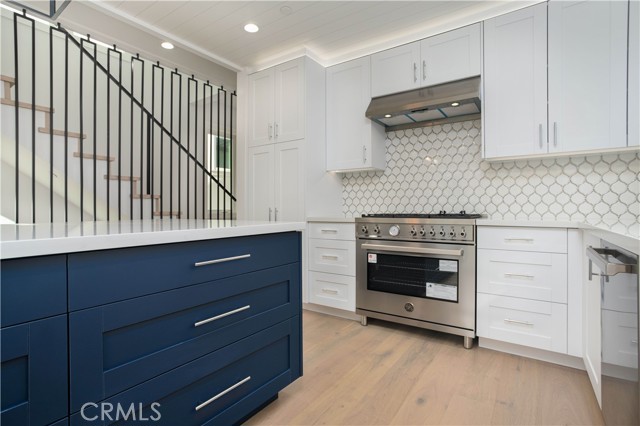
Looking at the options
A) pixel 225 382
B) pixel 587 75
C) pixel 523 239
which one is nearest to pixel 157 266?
pixel 225 382

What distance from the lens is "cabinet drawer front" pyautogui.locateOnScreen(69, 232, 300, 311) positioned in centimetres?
87

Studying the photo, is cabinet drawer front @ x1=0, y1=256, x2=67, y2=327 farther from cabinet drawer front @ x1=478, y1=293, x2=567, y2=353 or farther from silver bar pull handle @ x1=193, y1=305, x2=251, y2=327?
cabinet drawer front @ x1=478, y1=293, x2=567, y2=353

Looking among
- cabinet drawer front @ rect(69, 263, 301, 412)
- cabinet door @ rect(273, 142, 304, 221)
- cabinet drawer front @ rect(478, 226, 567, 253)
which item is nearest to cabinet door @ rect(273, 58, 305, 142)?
cabinet door @ rect(273, 142, 304, 221)

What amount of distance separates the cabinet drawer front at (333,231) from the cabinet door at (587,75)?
1633 millimetres

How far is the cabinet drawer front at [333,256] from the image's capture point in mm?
2924

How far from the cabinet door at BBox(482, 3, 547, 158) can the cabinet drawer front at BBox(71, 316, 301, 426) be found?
208 centimetres

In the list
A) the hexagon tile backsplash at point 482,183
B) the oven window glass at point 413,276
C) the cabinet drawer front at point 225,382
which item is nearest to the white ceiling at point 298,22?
the hexagon tile backsplash at point 482,183

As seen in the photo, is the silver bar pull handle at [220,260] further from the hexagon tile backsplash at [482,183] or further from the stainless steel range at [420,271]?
the hexagon tile backsplash at [482,183]

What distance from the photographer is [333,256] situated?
303 centimetres

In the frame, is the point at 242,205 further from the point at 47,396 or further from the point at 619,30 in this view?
the point at 619,30

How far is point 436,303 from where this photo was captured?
2471mm

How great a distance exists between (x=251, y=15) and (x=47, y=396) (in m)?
2.85

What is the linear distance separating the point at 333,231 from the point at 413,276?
32.7 inches

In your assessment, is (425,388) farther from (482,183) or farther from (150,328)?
(482,183)
